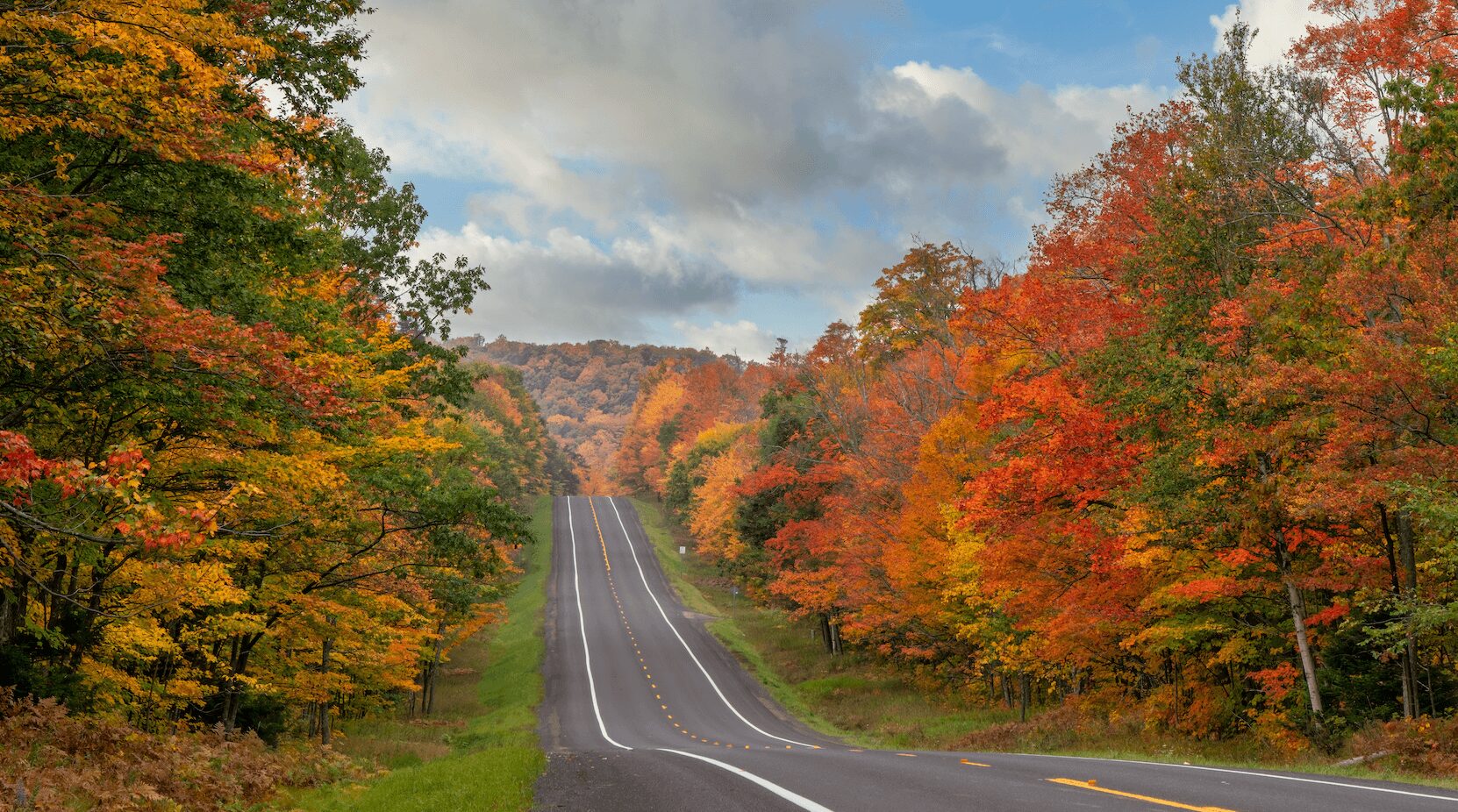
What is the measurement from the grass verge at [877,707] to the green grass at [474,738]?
33.4ft

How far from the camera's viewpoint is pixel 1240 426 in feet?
50.2

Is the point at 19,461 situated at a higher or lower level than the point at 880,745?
higher

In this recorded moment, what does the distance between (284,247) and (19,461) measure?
7.87m

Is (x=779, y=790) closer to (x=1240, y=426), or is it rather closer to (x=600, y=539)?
(x=1240, y=426)

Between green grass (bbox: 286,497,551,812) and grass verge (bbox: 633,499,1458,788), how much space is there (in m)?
10.2

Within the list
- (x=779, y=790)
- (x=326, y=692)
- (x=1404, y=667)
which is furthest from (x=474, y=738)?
(x=1404, y=667)

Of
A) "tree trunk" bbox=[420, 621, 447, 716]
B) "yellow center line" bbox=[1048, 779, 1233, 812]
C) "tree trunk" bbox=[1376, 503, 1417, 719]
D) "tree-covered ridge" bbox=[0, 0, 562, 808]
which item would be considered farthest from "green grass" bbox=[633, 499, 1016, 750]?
"yellow center line" bbox=[1048, 779, 1233, 812]

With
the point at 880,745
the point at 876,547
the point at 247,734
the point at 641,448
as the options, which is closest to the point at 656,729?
the point at 880,745

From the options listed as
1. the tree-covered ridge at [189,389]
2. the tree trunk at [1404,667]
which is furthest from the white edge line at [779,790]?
the tree trunk at [1404,667]

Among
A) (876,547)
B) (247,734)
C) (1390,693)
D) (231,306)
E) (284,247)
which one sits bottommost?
(247,734)

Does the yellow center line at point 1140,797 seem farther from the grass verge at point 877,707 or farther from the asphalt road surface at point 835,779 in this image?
the grass verge at point 877,707

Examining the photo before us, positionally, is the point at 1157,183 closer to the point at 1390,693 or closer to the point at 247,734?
the point at 1390,693

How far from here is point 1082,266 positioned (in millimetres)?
22922

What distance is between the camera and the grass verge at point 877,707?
1605 cm
